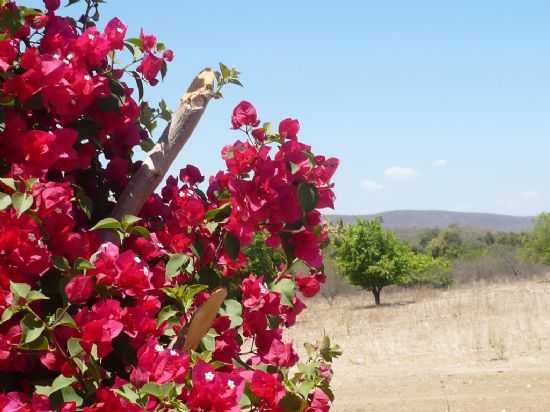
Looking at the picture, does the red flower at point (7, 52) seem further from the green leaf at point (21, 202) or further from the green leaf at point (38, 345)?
the green leaf at point (38, 345)

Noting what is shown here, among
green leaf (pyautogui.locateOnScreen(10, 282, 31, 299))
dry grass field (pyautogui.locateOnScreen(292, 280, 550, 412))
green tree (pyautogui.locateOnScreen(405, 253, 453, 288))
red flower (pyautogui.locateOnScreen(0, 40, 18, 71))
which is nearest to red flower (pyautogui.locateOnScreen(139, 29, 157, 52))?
red flower (pyautogui.locateOnScreen(0, 40, 18, 71))

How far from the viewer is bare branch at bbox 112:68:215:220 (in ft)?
4.41

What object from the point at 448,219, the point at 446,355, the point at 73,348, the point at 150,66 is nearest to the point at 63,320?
the point at 73,348

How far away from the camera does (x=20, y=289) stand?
38.7 inches

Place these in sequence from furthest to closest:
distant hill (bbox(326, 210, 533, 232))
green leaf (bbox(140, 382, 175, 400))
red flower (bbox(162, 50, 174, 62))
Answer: distant hill (bbox(326, 210, 533, 232))
red flower (bbox(162, 50, 174, 62))
green leaf (bbox(140, 382, 175, 400))

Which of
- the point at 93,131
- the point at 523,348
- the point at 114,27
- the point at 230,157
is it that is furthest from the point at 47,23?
the point at 523,348

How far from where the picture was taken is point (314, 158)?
4.15 ft

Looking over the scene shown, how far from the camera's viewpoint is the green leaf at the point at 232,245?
125cm

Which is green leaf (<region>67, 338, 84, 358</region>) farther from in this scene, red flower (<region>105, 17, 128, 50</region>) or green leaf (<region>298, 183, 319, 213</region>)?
red flower (<region>105, 17, 128, 50</region>)

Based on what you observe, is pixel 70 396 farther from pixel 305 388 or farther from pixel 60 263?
pixel 305 388

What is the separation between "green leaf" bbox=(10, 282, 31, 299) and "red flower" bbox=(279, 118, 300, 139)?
515 millimetres

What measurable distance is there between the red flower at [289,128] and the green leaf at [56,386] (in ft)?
1.77

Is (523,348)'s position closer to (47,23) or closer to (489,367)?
(489,367)

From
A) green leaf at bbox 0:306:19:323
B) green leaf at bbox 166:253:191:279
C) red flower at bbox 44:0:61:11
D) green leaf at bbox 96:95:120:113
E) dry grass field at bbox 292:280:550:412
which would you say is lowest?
dry grass field at bbox 292:280:550:412
